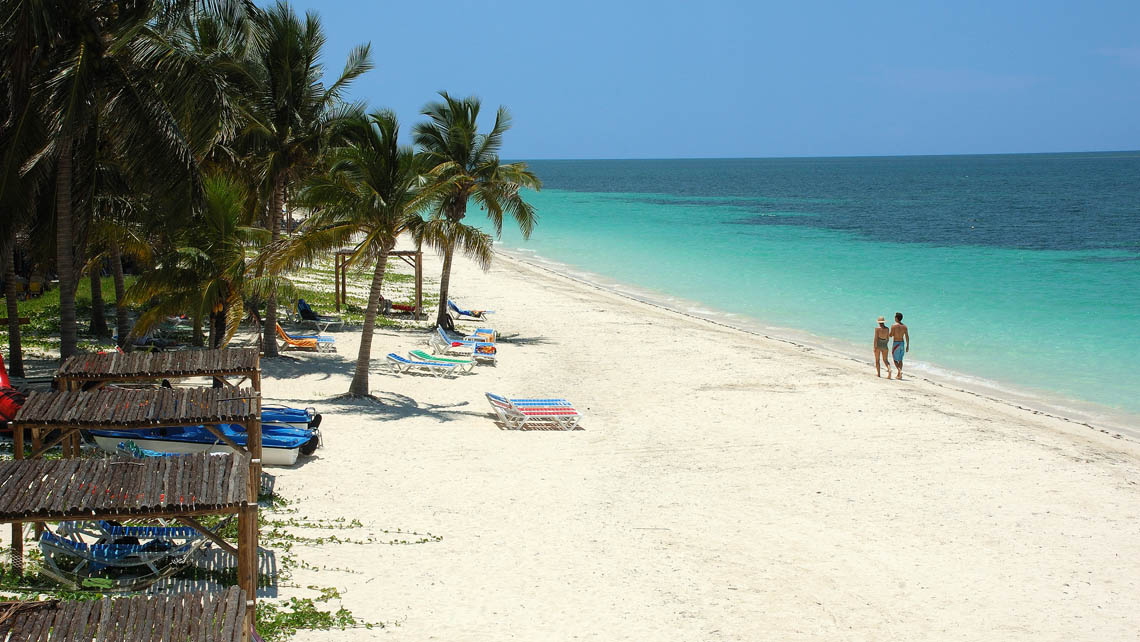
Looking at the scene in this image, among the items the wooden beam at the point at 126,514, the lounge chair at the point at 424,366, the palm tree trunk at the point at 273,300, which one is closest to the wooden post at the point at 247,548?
the wooden beam at the point at 126,514

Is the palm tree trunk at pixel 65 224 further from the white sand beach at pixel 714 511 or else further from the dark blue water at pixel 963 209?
the dark blue water at pixel 963 209

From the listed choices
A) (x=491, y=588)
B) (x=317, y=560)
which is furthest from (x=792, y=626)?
(x=317, y=560)

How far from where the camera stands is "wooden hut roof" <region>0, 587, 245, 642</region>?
4.80m

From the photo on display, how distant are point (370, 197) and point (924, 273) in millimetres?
27841

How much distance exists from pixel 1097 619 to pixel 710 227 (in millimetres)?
51686

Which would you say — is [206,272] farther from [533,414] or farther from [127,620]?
[127,620]

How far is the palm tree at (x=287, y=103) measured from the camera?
1549 centimetres

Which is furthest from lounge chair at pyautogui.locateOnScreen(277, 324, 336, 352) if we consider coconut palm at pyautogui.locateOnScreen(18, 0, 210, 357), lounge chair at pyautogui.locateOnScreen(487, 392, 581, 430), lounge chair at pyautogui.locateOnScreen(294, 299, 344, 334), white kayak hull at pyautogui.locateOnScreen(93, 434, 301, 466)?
white kayak hull at pyautogui.locateOnScreen(93, 434, 301, 466)

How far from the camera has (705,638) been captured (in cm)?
723

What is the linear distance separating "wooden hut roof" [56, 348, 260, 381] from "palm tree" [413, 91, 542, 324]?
10.7m

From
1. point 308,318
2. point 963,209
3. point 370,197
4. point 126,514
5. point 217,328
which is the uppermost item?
point 963,209

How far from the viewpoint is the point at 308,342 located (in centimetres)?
1775

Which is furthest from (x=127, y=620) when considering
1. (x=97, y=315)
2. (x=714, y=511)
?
(x=97, y=315)

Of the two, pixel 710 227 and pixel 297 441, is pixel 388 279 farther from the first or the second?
pixel 710 227
